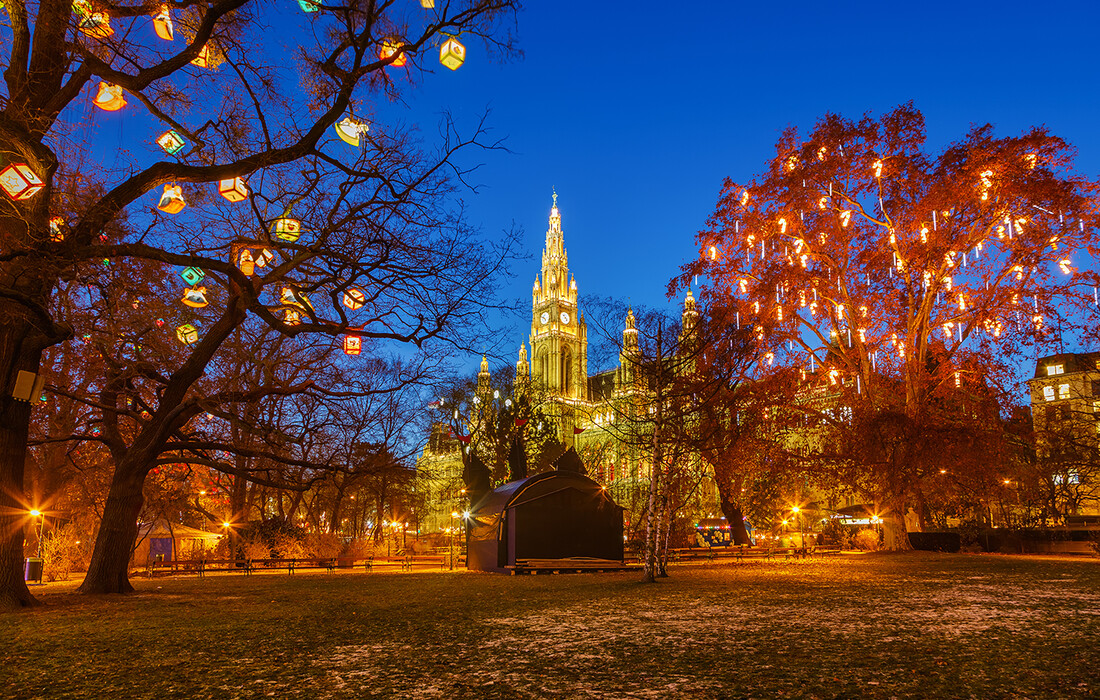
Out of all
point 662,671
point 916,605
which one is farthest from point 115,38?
point 916,605

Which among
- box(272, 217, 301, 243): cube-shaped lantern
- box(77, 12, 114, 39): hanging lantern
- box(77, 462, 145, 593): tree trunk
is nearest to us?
box(77, 12, 114, 39): hanging lantern

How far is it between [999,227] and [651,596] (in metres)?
23.1

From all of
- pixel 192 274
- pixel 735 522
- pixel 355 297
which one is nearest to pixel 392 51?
pixel 355 297

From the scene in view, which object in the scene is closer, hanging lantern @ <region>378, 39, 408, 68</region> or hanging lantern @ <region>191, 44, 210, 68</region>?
hanging lantern @ <region>191, 44, 210, 68</region>

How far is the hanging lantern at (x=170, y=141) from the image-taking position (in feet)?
40.1

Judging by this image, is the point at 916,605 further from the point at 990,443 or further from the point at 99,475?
the point at 99,475

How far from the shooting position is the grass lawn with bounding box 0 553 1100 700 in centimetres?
596

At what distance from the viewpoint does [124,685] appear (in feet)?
20.7

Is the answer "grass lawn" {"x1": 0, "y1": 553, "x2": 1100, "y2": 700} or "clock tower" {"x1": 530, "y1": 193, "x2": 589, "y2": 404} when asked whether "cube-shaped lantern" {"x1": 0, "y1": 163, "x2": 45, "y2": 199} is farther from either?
"clock tower" {"x1": 530, "y1": 193, "x2": 589, "y2": 404}

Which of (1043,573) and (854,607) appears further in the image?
(1043,573)

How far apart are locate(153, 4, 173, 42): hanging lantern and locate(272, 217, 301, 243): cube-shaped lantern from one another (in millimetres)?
3345

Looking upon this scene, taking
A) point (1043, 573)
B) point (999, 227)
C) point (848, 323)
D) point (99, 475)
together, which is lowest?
point (1043, 573)

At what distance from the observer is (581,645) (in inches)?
319

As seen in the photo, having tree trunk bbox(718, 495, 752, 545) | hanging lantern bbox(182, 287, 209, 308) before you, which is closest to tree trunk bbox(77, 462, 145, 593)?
hanging lantern bbox(182, 287, 209, 308)
